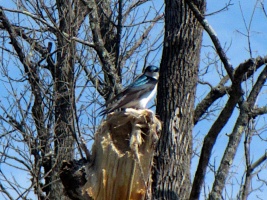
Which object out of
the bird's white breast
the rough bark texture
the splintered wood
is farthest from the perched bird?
the splintered wood

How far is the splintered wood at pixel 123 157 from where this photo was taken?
6.56 metres

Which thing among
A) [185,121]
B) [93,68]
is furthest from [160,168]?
[93,68]

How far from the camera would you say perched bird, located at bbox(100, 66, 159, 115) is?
8.11m

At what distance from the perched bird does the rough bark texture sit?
0.88 feet

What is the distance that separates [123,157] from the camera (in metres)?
6.56

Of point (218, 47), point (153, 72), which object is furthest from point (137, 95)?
point (218, 47)

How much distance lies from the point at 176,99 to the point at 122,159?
95.3 inches

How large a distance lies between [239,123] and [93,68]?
4.89 m

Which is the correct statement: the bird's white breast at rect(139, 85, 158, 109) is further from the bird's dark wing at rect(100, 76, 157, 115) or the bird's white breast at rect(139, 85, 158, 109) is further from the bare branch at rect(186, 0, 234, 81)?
the bare branch at rect(186, 0, 234, 81)

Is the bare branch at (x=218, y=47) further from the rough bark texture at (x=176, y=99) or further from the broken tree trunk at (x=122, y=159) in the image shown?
the rough bark texture at (x=176, y=99)

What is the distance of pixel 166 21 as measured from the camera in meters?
9.26

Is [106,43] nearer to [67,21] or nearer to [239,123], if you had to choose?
[67,21]

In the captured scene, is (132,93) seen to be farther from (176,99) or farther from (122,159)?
(122,159)

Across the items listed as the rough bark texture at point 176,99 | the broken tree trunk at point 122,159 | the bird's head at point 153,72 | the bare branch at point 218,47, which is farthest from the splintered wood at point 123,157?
the bird's head at point 153,72
